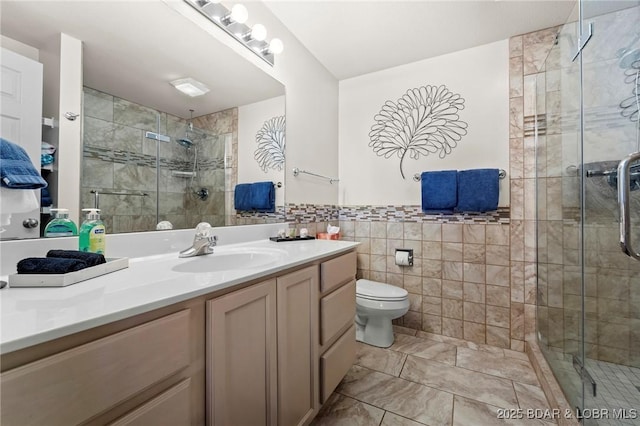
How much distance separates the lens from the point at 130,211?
105cm

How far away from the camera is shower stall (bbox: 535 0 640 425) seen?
1.36m

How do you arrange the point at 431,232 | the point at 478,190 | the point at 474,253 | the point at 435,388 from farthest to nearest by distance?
the point at 431,232
the point at 474,253
the point at 478,190
the point at 435,388

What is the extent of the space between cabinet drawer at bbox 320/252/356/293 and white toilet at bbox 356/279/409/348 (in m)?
0.48

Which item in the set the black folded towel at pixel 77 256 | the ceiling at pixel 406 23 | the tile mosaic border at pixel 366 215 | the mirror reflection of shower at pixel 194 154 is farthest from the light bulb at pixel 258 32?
the black folded towel at pixel 77 256

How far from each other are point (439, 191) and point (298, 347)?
152 centimetres

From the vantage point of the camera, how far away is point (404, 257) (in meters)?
2.15

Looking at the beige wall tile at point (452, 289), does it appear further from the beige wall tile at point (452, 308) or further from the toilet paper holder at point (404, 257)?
the toilet paper holder at point (404, 257)

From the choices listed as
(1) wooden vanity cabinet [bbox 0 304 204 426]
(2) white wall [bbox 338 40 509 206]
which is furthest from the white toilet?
(1) wooden vanity cabinet [bbox 0 304 204 426]

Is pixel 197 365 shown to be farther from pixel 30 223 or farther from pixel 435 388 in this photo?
pixel 435 388

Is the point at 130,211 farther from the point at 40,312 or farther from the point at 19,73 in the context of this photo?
the point at 40,312

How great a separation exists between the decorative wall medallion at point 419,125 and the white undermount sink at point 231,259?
145 centimetres

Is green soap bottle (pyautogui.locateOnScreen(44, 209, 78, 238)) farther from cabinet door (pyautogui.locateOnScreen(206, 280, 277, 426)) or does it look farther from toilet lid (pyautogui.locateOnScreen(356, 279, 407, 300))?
toilet lid (pyautogui.locateOnScreen(356, 279, 407, 300))

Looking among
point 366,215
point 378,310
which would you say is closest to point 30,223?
point 378,310

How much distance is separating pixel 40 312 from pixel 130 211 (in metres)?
0.66
